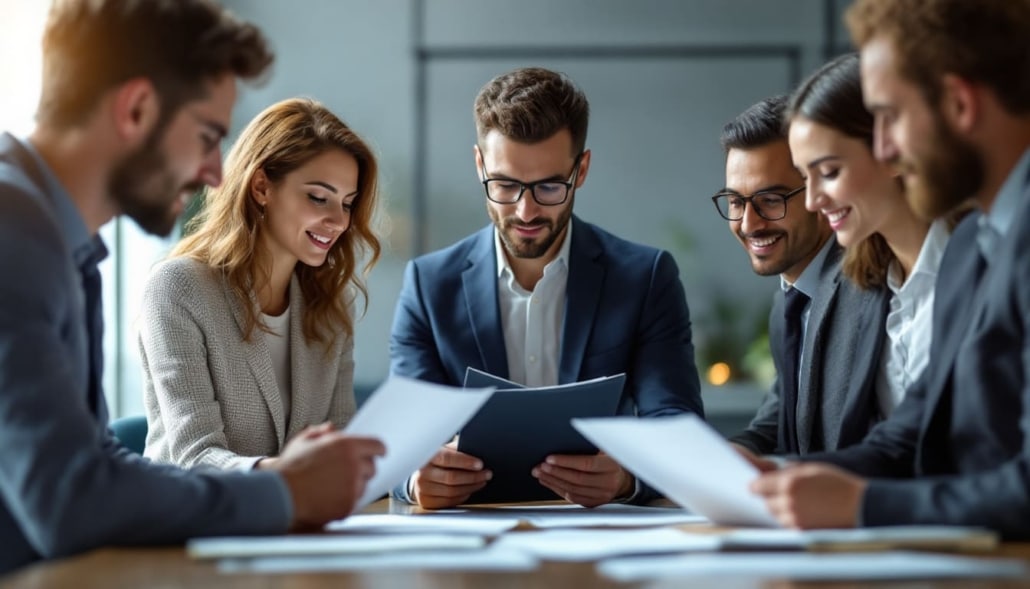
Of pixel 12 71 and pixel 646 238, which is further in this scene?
pixel 646 238

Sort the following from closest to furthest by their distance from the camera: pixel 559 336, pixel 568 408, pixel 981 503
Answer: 1. pixel 981 503
2. pixel 568 408
3. pixel 559 336

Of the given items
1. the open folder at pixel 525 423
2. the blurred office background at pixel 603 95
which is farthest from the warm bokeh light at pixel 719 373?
the open folder at pixel 525 423

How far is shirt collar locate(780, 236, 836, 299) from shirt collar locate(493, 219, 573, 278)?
20.2 inches

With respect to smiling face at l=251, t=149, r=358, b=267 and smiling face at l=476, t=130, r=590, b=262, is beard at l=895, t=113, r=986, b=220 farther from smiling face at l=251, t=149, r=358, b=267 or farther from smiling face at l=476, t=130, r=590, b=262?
smiling face at l=251, t=149, r=358, b=267

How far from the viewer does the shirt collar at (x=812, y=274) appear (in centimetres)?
256

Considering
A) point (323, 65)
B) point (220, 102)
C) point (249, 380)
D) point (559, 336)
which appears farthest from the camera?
point (323, 65)

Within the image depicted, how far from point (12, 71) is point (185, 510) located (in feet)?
9.87

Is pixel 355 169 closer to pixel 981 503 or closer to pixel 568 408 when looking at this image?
pixel 568 408

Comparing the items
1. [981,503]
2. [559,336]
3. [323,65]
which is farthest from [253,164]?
[323,65]

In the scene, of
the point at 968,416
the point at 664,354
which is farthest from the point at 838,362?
the point at 968,416

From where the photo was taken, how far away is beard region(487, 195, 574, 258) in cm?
263

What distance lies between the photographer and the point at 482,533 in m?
1.63

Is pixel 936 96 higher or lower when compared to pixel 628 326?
higher

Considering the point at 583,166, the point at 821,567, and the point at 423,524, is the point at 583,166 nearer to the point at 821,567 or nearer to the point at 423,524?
the point at 423,524
